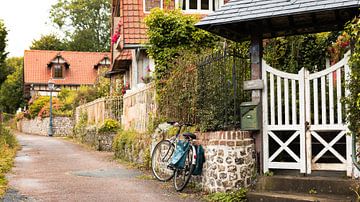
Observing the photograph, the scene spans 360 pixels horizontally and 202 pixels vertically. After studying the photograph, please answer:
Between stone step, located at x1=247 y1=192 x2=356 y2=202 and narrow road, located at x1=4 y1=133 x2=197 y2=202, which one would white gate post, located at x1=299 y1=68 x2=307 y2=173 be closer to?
stone step, located at x1=247 y1=192 x2=356 y2=202

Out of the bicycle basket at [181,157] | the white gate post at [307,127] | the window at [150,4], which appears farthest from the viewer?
the window at [150,4]

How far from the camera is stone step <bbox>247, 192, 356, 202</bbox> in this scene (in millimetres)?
7648

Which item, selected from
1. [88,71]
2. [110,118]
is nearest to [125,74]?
[110,118]

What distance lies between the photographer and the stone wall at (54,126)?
120 ft

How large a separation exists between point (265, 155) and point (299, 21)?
2.53m

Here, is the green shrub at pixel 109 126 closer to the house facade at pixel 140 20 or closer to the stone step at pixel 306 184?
the house facade at pixel 140 20

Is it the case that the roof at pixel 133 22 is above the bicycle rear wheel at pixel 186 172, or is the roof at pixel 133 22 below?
above

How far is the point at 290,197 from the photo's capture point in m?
7.93

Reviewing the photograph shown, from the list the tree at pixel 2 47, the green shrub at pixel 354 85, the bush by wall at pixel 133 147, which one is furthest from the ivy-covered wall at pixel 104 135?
the green shrub at pixel 354 85

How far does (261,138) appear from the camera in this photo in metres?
9.12

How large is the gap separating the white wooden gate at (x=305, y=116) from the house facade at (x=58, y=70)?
132ft

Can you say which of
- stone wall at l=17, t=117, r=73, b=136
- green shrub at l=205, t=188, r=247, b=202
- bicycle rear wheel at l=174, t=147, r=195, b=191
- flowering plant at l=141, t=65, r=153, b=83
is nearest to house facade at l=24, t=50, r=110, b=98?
stone wall at l=17, t=117, r=73, b=136

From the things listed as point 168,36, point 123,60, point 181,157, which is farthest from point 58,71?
point 181,157

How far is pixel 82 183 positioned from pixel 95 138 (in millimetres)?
11483
